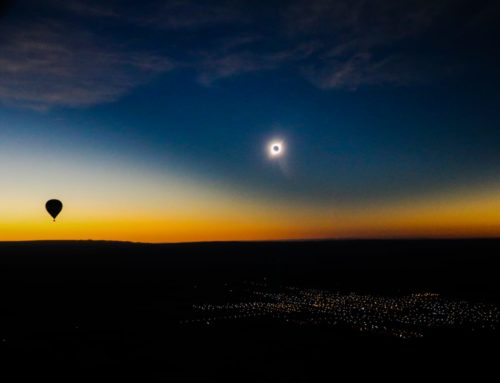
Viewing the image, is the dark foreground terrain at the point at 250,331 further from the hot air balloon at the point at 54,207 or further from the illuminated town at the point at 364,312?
the hot air balloon at the point at 54,207

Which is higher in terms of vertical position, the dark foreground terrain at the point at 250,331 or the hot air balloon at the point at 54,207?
the hot air balloon at the point at 54,207

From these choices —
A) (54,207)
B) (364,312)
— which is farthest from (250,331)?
(54,207)

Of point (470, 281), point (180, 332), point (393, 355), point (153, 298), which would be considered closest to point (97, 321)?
point (180, 332)

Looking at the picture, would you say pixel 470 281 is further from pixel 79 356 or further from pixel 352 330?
pixel 79 356

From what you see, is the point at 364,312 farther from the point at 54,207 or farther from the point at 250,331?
the point at 54,207

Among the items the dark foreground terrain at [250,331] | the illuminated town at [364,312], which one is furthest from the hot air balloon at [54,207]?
the illuminated town at [364,312]

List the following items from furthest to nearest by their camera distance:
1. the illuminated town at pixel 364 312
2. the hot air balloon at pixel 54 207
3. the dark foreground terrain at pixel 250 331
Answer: the hot air balloon at pixel 54 207, the illuminated town at pixel 364 312, the dark foreground terrain at pixel 250 331

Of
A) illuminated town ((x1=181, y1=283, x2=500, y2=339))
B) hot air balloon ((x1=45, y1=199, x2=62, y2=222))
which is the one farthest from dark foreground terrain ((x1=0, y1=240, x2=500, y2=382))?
hot air balloon ((x1=45, y1=199, x2=62, y2=222))
